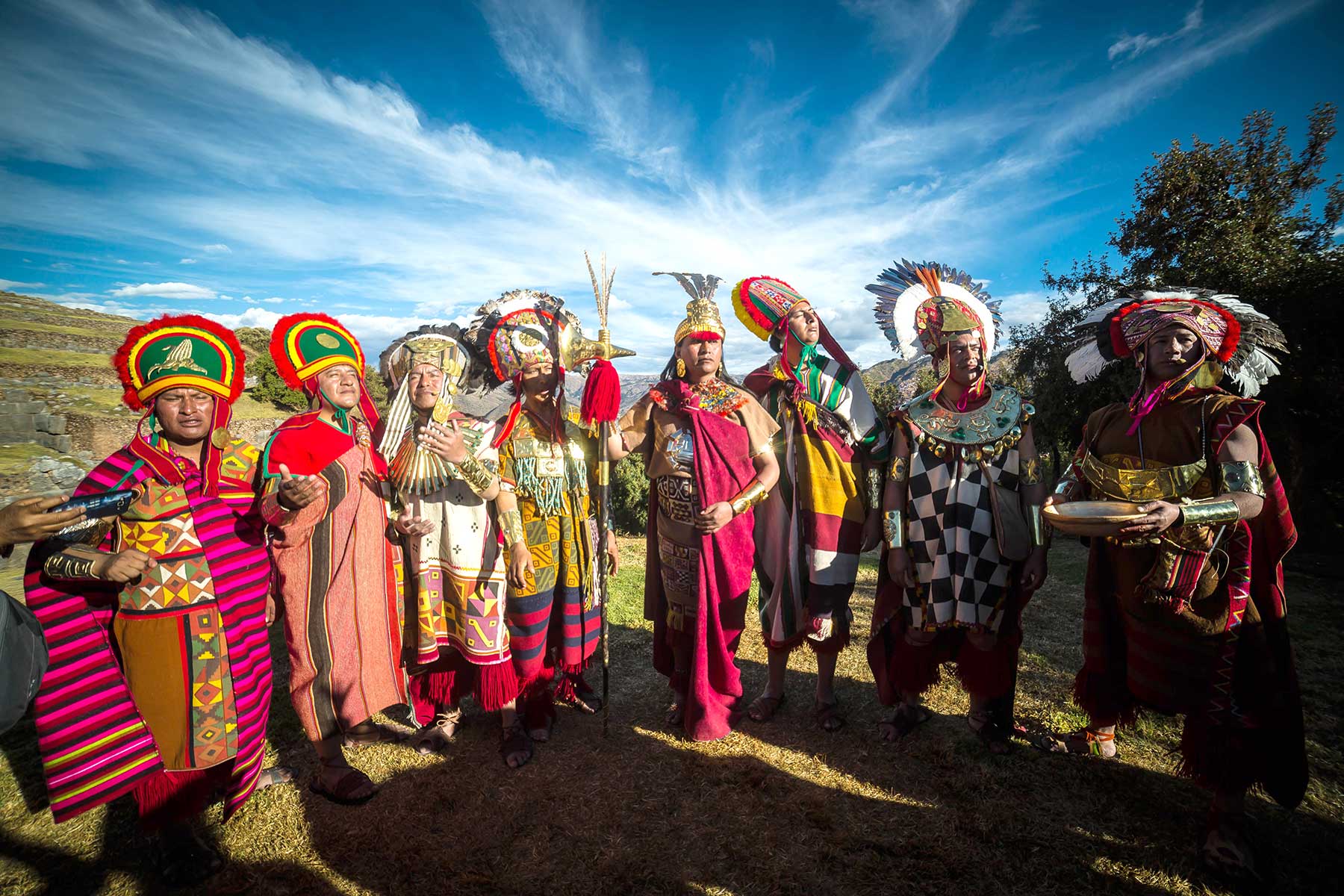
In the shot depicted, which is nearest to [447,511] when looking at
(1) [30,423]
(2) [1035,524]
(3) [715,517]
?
(3) [715,517]

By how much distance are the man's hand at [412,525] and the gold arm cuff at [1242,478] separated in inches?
158

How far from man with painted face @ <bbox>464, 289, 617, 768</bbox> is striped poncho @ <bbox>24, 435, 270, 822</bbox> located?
51.9 inches

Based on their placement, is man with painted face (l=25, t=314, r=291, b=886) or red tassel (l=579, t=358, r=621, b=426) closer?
man with painted face (l=25, t=314, r=291, b=886)

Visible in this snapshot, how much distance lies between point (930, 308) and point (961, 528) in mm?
1389

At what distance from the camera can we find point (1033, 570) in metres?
3.12

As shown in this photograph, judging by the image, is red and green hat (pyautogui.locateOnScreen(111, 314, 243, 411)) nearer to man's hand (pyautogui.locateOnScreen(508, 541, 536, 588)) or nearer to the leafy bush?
man's hand (pyautogui.locateOnScreen(508, 541, 536, 588))

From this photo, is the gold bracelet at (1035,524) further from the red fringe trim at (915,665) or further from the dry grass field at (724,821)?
the dry grass field at (724,821)

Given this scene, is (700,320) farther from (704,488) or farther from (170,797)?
(170,797)

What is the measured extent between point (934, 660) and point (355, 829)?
3531mm

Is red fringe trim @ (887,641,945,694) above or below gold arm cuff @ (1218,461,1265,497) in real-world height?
below

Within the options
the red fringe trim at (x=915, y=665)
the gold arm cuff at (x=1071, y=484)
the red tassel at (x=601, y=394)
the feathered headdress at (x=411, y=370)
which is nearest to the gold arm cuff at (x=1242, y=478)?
the gold arm cuff at (x=1071, y=484)

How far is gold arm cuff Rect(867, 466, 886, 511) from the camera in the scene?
137 inches

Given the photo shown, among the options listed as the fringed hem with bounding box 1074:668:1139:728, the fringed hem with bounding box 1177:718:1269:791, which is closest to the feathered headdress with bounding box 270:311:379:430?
the fringed hem with bounding box 1074:668:1139:728

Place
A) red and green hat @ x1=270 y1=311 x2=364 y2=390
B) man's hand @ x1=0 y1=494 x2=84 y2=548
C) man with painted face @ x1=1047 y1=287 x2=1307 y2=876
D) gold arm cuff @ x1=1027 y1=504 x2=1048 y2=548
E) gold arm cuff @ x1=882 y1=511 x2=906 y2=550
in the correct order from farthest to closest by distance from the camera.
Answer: gold arm cuff @ x1=882 y1=511 x2=906 y2=550 < gold arm cuff @ x1=1027 y1=504 x2=1048 y2=548 < red and green hat @ x1=270 y1=311 x2=364 y2=390 < man with painted face @ x1=1047 y1=287 x2=1307 y2=876 < man's hand @ x1=0 y1=494 x2=84 y2=548
